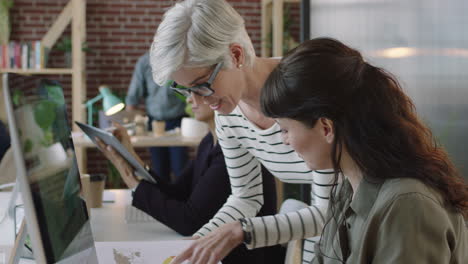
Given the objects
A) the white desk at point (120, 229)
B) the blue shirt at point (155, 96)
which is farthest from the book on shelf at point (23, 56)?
the white desk at point (120, 229)

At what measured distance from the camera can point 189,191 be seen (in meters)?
2.25

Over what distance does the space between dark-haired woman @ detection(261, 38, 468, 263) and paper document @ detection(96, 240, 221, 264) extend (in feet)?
1.39

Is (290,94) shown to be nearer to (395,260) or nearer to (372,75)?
(372,75)

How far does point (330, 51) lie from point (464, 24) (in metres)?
0.70

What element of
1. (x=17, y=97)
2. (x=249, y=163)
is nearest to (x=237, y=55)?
(x=249, y=163)

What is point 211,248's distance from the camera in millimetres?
1187

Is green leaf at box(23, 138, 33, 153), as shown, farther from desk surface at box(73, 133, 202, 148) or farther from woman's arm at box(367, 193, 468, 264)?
desk surface at box(73, 133, 202, 148)

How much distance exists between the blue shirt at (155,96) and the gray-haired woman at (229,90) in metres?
3.81

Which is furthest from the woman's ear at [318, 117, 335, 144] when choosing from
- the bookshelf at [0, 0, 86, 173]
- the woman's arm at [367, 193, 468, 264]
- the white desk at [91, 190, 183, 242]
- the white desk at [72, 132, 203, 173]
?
the bookshelf at [0, 0, 86, 173]

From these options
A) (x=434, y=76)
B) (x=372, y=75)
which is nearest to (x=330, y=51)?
(x=372, y=75)

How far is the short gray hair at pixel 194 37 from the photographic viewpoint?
1.35m

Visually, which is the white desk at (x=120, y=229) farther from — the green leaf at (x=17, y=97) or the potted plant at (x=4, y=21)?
the potted plant at (x=4, y=21)

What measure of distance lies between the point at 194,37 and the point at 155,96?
4136mm

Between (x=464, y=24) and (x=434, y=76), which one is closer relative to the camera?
(x=464, y=24)
